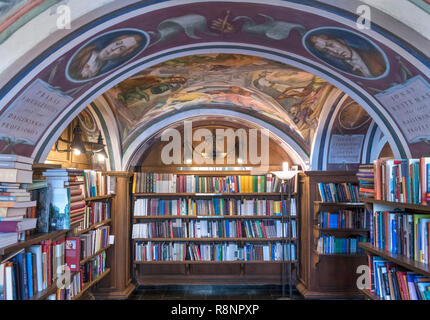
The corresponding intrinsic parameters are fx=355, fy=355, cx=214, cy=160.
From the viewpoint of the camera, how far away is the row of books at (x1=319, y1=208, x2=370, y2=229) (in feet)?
18.7

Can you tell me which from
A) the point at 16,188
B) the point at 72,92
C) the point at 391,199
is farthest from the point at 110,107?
the point at 391,199

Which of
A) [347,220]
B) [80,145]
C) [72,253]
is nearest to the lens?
[72,253]

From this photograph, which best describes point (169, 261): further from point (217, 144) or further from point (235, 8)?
point (235, 8)

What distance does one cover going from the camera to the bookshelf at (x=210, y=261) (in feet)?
21.8

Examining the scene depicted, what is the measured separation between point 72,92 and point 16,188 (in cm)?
108

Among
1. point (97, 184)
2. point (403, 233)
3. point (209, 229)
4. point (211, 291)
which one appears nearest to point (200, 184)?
point (209, 229)

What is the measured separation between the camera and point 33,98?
272 cm

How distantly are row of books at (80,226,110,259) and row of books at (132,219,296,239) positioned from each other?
1.19m

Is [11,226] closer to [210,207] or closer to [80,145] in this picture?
[80,145]

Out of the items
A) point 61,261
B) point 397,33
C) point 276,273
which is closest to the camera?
point 397,33

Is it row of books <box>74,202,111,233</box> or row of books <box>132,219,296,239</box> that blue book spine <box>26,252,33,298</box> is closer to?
row of books <box>74,202,111,233</box>

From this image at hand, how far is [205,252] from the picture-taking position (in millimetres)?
6688

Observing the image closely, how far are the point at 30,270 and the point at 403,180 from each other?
2798 millimetres

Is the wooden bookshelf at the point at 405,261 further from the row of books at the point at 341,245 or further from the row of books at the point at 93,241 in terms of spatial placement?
the row of books at the point at 93,241
